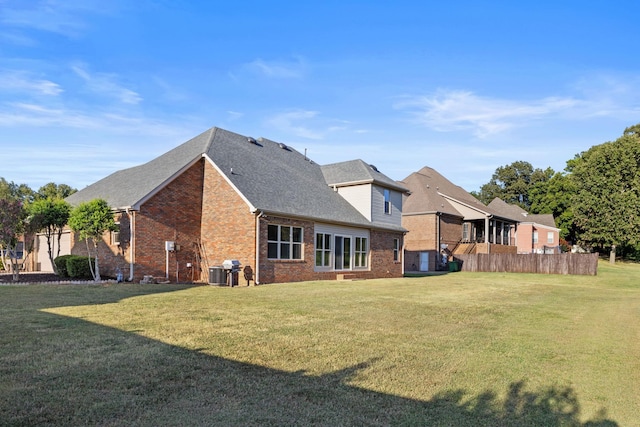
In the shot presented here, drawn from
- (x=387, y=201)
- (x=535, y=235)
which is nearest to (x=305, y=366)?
(x=387, y=201)

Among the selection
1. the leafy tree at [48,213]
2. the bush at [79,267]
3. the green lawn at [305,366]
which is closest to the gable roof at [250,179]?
the leafy tree at [48,213]

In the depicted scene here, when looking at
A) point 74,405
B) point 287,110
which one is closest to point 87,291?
point 74,405

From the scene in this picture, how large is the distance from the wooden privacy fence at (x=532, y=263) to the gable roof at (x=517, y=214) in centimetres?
1304

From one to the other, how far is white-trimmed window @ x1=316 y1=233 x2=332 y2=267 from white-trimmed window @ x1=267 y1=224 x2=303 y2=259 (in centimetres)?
155

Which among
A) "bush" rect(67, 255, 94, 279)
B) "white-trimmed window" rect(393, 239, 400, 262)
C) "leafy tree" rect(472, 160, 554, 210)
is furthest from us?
"leafy tree" rect(472, 160, 554, 210)

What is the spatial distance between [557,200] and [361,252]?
53361 millimetres

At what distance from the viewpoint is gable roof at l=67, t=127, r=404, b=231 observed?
62.7 feet

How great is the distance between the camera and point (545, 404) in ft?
15.8

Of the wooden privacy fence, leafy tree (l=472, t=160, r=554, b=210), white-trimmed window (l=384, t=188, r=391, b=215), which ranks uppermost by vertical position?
leafy tree (l=472, t=160, r=554, b=210)

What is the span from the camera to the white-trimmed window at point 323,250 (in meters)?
21.6

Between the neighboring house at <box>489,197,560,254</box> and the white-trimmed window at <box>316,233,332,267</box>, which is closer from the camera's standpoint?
the white-trimmed window at <box>316,233,332,267</box>

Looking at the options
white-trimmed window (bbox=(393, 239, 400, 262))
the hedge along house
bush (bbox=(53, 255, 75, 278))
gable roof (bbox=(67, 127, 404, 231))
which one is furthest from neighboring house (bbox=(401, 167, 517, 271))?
bush (bbox=(53, 255, 75, 278))

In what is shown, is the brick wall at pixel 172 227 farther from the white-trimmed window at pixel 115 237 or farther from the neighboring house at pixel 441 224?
the neighboring house at pixel 441 224

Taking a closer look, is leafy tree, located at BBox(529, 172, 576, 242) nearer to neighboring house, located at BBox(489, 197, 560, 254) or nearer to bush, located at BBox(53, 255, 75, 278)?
neighboring house, located at BBox(489, 197, 560, 254)
